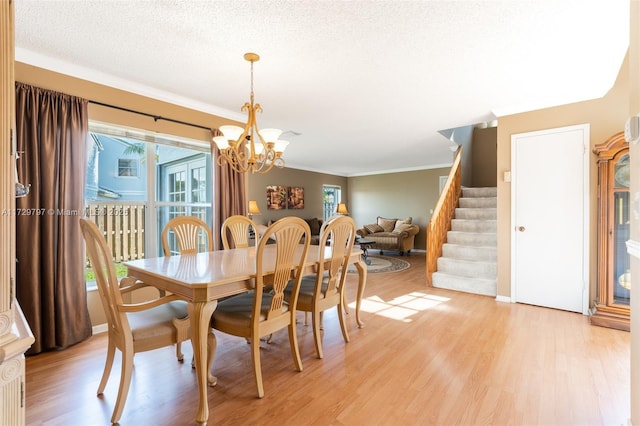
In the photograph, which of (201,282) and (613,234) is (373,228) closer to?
(613,234)

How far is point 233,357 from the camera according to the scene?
2318mm

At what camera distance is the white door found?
3.22 m

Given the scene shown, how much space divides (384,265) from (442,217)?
1748mm

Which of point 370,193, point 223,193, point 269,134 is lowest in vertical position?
point 223,193

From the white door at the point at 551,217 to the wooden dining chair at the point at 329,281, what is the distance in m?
2.39

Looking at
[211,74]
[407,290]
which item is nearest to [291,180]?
[407,290]

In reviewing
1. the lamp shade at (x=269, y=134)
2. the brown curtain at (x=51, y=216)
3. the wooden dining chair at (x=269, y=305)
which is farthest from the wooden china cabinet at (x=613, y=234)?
the brown curtain at (x=51, y=216)

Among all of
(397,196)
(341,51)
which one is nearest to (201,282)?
(341,51)

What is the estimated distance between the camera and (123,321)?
1616 millimetres

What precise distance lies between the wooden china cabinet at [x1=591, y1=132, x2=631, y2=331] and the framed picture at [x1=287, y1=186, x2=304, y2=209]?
6288 mm

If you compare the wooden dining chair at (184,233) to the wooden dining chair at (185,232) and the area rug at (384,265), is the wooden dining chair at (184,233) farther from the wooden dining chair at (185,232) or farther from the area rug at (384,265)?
the area rug at (384,265)

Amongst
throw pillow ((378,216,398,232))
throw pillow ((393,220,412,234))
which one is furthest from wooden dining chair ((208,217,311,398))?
throw pillow ((378,216,398,232))

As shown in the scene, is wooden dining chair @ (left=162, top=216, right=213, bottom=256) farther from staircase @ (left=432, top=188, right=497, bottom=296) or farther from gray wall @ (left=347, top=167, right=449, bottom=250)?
gray wall @ (left=347, top=167, right=449, bottom=250)

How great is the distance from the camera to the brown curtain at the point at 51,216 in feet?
7.59
